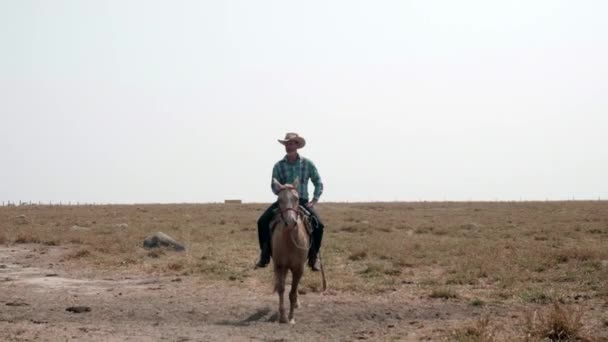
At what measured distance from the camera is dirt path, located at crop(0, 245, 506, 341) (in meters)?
9.74

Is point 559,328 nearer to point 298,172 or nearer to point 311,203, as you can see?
point 311,203

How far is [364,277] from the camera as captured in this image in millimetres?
16797

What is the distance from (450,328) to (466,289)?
16.7 ft

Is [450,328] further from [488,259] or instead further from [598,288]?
[488,259]

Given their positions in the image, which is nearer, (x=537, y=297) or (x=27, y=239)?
(x=537, y=297)

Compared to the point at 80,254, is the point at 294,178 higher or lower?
higher

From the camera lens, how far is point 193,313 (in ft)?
39.1

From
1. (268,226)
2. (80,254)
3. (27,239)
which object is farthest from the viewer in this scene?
(27,239)

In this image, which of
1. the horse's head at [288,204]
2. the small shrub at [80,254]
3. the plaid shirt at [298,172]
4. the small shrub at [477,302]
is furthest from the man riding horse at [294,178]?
the small shrub at [80,254]

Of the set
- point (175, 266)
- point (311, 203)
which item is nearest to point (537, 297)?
point (311, 203)

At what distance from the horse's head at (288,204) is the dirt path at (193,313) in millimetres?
1788

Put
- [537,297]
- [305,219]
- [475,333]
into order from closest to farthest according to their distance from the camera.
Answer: [475,333] < [305,219] < [537,297]

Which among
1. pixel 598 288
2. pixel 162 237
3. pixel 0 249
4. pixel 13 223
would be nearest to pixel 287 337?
pixel 598 288

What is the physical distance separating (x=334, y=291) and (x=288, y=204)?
183 inches
